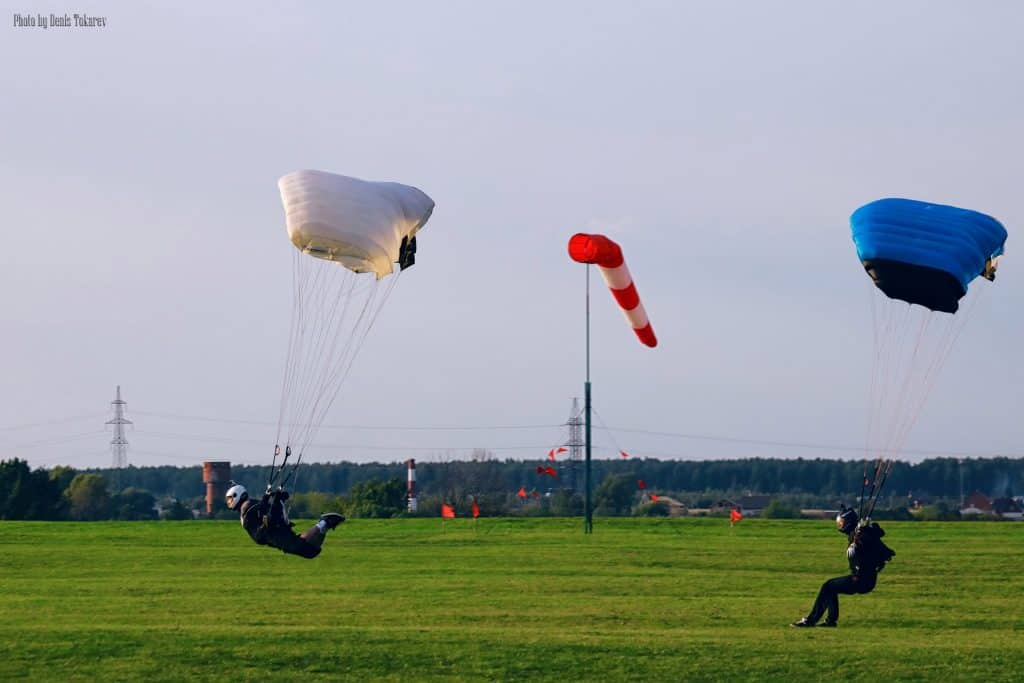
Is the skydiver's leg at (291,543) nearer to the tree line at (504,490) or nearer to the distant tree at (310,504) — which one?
the tree line at (504,490)

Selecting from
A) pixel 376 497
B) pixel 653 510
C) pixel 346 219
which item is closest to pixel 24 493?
pixel 376 497

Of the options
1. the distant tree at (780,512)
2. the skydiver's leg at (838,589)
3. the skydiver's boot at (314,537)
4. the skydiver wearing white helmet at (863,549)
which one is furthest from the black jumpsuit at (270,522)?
the distant tree at (780,512)

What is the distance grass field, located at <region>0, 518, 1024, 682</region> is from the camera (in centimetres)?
2948

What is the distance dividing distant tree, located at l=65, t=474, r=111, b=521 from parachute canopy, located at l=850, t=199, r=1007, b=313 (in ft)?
310

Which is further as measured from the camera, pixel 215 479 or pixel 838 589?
pixel 215 479

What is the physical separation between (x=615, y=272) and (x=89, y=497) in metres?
90.4

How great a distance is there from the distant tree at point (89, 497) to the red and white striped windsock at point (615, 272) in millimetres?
85515

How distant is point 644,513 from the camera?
112312mm

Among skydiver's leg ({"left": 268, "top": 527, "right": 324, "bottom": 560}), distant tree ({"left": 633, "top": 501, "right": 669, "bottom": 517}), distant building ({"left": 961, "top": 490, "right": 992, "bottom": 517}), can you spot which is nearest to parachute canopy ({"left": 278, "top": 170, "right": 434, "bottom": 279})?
skydiver's leg ({"left": 268, "top": 527, "right": 324, "bottom": 560})

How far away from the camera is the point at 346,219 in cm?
2939

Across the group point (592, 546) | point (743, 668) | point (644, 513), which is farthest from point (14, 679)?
point (644, 513)

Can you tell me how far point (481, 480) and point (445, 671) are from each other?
109m

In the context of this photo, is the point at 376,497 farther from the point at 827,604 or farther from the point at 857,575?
the point at 857,575

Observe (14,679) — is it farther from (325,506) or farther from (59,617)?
(325,506)
